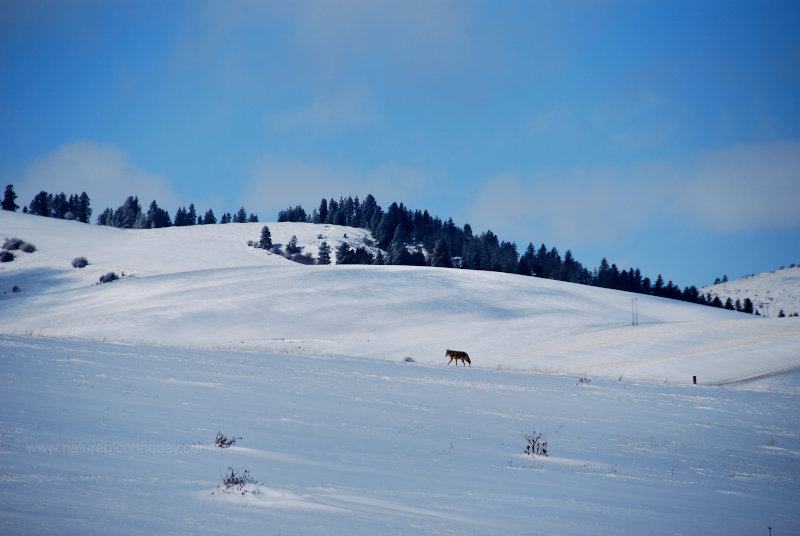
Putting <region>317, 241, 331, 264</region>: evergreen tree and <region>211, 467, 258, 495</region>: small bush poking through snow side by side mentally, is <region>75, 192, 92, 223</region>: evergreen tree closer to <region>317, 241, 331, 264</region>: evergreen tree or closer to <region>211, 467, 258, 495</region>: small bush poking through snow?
<region>317, 241, 331, 264</region>: evergreen tree

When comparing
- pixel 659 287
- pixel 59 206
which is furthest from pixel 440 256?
pixel 59 206

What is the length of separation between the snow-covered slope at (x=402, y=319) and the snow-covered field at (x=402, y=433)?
1.29 feet

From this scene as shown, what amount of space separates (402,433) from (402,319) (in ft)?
130

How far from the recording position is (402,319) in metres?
52.9

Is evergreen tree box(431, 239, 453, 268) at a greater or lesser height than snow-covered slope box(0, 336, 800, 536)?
greater

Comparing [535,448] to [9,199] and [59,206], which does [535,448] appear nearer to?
[9,199]

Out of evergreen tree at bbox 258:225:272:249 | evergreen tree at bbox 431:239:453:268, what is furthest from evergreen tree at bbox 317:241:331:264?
evergreen tree at bbox 431:239:453:268

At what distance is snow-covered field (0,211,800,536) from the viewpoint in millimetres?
6723

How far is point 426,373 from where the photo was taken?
95.1 feet

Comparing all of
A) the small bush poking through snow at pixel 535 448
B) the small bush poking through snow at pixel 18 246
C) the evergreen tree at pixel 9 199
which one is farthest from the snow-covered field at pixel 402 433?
the evergreen tree at pixel 9 199

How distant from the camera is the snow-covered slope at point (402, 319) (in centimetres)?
3959

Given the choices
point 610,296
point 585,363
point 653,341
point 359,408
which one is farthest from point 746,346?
point 359,408

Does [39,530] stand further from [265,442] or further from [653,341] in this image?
[653,341]

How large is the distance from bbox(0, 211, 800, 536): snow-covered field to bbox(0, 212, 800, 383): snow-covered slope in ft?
1.29
